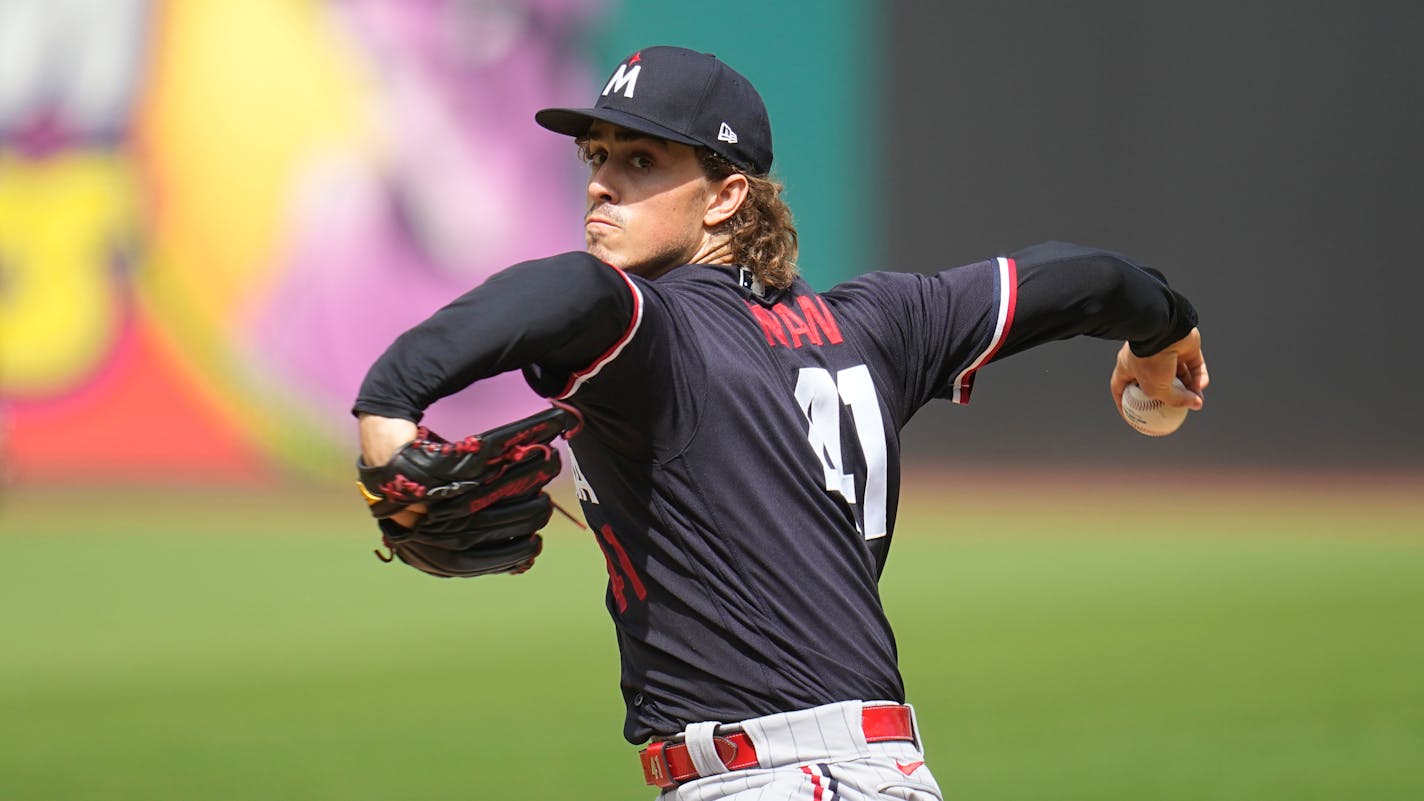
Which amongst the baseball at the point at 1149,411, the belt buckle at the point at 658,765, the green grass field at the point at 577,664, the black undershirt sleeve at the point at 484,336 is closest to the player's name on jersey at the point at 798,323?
the black undershirt sleeve at the point at 484,336

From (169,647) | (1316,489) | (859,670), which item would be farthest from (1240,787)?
(1316,489)

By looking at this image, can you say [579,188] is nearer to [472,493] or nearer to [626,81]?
[626,81]

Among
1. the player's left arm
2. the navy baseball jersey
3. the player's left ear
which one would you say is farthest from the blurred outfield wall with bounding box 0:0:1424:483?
the navy baseball jersey

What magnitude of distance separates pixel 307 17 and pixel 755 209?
1533cm

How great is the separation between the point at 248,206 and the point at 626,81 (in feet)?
49.6

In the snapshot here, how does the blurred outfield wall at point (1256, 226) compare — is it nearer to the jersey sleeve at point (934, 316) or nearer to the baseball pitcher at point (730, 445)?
the jersey sleeve at point (934, 316)

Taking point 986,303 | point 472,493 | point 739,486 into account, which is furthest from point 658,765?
point 986,303

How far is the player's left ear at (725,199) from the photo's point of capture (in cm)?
302

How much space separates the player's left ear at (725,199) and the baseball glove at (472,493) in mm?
594

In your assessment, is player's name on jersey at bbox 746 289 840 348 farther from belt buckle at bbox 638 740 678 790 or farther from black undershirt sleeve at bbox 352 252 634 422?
belt buckle at bbox 638 740 678 790

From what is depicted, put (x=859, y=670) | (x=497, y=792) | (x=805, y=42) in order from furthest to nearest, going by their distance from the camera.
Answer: (x=805, y=42)
(x=497, y=792)
(x=859, y=670)

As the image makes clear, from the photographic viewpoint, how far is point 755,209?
308 cm

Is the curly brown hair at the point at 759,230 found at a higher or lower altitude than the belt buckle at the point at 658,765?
higher

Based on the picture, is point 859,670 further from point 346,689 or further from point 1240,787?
point 346,689
